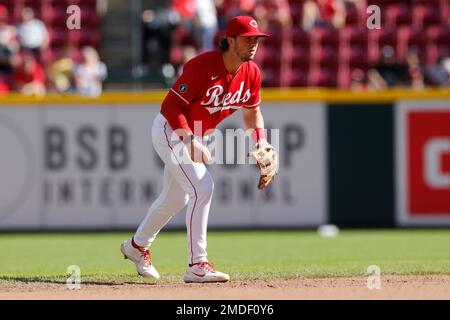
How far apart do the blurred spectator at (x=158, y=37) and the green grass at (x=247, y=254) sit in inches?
151

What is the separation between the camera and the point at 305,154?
1402cm

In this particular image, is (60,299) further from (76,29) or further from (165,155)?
(76,29)

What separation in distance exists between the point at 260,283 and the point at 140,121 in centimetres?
703

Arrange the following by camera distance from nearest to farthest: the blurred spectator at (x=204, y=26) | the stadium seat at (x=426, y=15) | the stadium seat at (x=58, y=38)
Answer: the blurred spectator at (x=204, y=26)
the stadium seat at (x=58, y=38)
the stadium seat at (x=426, y=15)

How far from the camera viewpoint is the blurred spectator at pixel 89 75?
15.3 meters

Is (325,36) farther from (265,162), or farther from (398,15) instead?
(265,162)

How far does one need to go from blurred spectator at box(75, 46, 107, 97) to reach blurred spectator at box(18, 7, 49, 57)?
1.07 m

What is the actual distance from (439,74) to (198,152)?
9038 millimetres

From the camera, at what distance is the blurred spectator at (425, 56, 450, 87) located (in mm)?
15406

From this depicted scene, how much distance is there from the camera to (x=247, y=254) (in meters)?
10.5

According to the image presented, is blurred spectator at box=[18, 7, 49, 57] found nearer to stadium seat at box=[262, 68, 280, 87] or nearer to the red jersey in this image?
stadium seat at box=[262, 68, 280, 87]

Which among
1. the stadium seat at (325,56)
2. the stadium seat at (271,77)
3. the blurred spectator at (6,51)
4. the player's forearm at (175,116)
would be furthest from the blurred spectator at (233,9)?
the player's forearm at (175,116)

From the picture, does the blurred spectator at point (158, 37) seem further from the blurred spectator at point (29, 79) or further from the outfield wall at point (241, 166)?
the outfield wall at point (241, 166)
